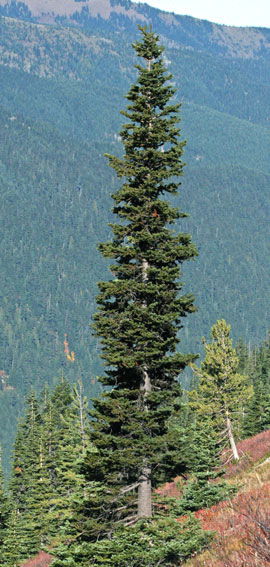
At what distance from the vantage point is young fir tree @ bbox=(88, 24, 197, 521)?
62.3 feet

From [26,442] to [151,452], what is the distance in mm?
57587

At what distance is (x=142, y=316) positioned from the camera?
19359 millimetres

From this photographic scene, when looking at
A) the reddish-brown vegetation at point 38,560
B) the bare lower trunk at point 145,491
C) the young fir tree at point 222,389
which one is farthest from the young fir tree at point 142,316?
the reddish-brown vegetation at point 38,560

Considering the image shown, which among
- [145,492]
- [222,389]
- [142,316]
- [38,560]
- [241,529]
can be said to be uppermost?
[142,316]

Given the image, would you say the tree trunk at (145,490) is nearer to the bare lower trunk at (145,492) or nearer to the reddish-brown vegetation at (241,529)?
the bare lower trunk at (145,492)

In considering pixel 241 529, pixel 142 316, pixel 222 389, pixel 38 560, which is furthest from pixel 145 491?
pixel 38 560

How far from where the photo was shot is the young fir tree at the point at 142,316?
19000 mm

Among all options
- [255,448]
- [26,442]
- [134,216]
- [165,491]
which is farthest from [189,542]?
[26,442]

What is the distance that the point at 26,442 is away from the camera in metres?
74.4

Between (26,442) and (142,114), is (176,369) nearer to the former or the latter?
(142,114)

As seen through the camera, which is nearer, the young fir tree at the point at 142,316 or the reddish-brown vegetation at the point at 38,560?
the young fir tree at the point at 142,316

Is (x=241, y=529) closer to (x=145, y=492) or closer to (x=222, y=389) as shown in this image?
(x=145, y=492)

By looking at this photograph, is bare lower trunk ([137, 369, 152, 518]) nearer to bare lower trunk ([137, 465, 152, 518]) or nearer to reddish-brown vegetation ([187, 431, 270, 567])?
bare lower trunk ([137, 465, 152, 518])

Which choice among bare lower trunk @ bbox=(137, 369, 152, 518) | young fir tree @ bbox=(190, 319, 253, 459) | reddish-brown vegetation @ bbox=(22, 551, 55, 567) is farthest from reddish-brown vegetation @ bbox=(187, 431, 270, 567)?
reddish-brown vegetation @ bbox=(22, 551, 55, 567)
